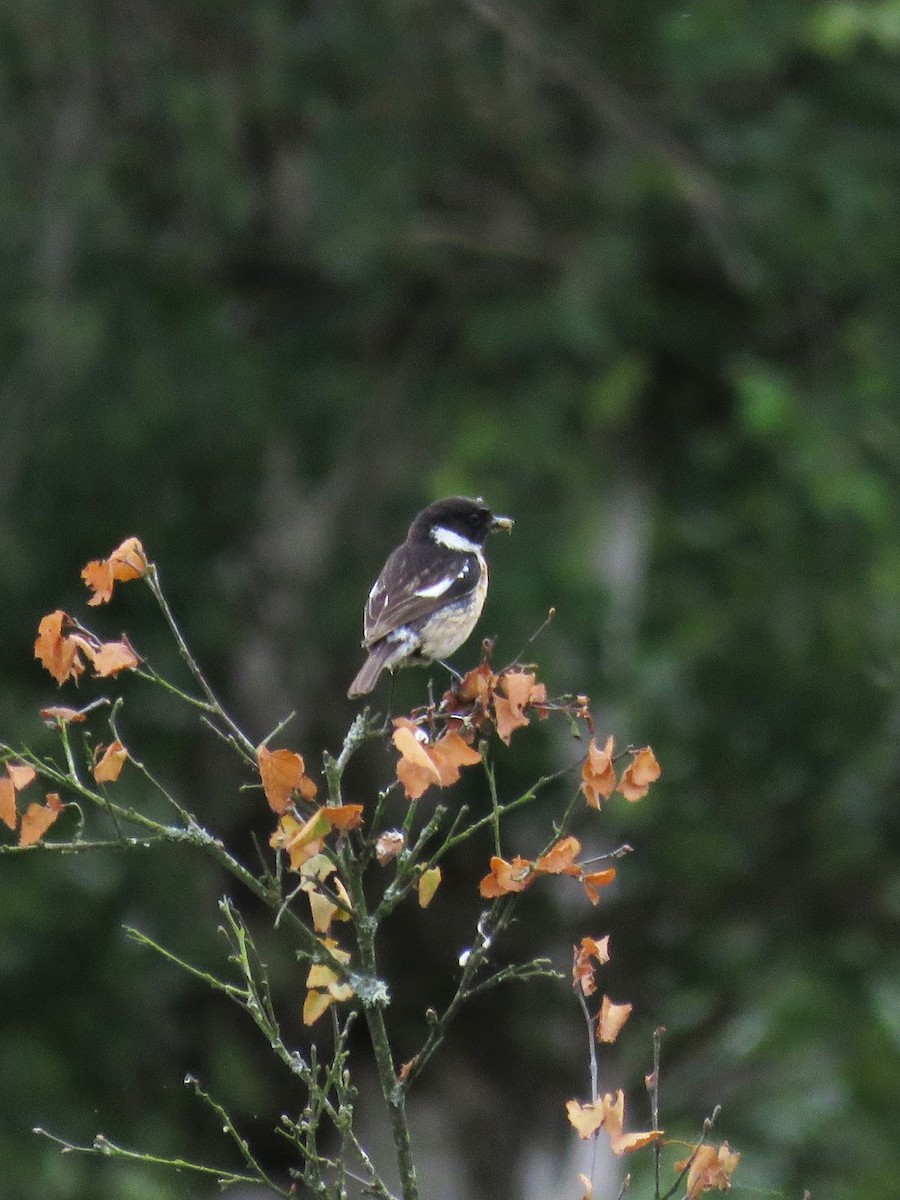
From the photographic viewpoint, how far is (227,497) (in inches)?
397

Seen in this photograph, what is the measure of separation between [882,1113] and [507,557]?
531 cm

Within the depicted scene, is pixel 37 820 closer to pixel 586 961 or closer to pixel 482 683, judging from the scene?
pixel 482 683

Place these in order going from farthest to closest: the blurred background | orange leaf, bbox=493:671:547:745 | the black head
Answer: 1. the blurred background
2. the black head
3. orange leaf, bbox=493:671:547:745

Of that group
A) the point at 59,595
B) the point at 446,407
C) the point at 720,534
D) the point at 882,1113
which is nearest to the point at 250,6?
the point at 446,407

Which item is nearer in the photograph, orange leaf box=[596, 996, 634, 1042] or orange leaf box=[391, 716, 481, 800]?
orange leaf box=[391, 716, 481, 800]

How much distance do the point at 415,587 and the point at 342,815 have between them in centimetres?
209

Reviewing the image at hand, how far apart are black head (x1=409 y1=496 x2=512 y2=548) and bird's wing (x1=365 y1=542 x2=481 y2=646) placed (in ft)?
0.62

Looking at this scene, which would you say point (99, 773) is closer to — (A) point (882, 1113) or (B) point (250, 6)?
(B) point (250, 6)

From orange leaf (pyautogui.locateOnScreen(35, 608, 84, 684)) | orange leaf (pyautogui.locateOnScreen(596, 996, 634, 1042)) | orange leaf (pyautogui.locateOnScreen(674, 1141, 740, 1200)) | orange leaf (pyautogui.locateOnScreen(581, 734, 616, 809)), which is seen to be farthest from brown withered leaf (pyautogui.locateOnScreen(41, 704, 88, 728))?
orange leaf (pyautogui.locateOnScreen(674, 1141, 740, 1200))

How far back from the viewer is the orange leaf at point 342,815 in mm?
2771

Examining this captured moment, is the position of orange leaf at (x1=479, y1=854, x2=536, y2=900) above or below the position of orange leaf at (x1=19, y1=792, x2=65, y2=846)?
above

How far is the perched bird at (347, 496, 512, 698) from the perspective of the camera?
4.70 m

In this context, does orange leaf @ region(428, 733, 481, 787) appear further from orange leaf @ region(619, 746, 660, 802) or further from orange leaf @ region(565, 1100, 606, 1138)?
orange leaf @ region(565, 1100, 606, 1138)

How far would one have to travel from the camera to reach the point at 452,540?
17.7 feet
